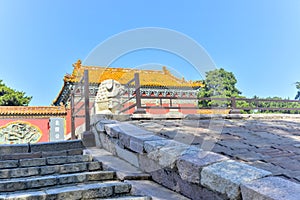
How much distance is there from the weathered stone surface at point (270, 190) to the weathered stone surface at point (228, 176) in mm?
55

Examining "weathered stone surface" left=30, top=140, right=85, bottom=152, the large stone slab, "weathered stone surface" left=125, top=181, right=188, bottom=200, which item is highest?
the large stone slab

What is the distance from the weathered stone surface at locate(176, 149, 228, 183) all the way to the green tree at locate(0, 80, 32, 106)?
18.6m

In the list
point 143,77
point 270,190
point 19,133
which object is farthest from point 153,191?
point 143,77

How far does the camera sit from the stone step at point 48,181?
87.6 inches

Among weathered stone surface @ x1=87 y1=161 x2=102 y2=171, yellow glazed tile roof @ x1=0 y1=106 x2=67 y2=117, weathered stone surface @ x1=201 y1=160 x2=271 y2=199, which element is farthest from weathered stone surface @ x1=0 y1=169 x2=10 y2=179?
yellow glazed tile roof @ x1=0 y1=106 x2=67 y2=117

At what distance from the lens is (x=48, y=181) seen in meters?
2.34

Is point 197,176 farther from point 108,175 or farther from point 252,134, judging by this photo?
point 252,134

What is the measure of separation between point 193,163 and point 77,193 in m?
0.95

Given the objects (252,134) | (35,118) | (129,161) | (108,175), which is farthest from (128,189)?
(35,118)

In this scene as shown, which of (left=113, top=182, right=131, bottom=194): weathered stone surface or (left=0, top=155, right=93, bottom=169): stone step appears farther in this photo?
(left=0, top=155, right=93, bottom=169): stone step

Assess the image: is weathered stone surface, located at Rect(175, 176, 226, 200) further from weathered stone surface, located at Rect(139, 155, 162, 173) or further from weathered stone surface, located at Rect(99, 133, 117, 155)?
weathered stone surface, located at Rect(99, 133, 117, 155)

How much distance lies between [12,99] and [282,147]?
1906 centimetres

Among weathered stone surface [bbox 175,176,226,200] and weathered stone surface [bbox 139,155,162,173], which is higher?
weathered stone surface [bbox 139,155,162,173]

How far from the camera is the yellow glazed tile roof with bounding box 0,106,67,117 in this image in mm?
12187
